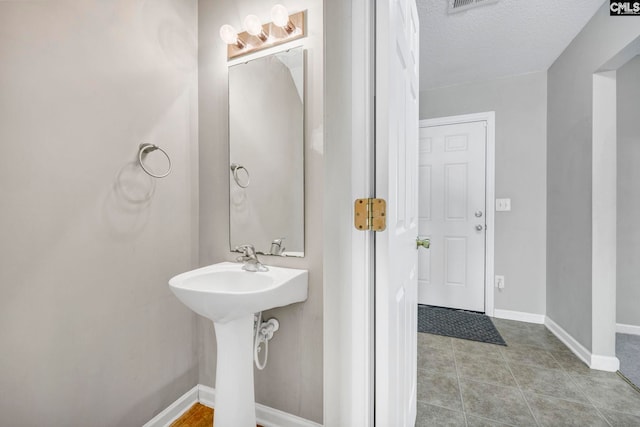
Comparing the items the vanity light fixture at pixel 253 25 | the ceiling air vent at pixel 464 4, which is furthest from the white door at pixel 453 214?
the vanity light fixture at pixel 253 25

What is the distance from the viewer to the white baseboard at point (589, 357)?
1890mm

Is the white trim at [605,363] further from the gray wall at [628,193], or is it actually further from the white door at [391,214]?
the white door at [391,214]

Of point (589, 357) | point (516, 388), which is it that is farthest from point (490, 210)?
point (516, 388)

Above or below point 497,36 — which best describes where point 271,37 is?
below

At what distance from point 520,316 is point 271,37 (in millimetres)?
3115

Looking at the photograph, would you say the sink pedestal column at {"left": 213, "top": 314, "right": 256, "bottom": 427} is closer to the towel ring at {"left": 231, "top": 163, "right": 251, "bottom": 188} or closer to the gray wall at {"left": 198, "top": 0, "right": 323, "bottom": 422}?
the gray wall at {"left": 198, "top": 0, "right": 323, "bottom": 422}

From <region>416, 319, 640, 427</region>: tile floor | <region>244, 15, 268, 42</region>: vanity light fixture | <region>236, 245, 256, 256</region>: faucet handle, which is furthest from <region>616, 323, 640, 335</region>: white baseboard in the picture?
<region>244, 15, 268, 42</region>: vanity light fixture

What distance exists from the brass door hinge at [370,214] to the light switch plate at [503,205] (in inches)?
104

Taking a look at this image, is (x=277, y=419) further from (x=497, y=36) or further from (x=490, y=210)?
(x=497, y=36)

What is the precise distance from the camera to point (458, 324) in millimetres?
2639

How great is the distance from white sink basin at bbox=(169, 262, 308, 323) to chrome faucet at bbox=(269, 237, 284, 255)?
8cm

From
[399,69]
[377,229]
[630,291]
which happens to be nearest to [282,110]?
[399,69]

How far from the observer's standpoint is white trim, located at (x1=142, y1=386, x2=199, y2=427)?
1.37 meters

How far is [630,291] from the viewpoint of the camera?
2.43 m
